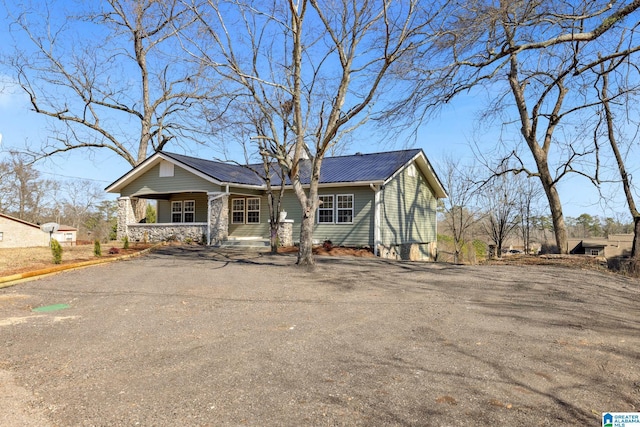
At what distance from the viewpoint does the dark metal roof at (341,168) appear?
1966 centimetres

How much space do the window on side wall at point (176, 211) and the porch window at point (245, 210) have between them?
3.56 metres

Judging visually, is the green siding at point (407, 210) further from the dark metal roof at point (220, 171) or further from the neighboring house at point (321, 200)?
the dark metal roof at point (220, 171)

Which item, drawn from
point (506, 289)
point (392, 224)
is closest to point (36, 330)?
point (506, 289)

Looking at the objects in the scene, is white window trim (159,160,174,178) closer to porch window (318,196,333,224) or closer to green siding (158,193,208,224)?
green siding (158,193,208,224)

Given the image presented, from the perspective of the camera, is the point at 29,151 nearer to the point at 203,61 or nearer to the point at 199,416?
the point at 203,61

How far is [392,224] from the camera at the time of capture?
2030 cm

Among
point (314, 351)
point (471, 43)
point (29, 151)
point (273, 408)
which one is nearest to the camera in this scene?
point (273, 408)

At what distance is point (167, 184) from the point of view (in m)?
22.2

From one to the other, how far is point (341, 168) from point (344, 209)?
275 centimetres

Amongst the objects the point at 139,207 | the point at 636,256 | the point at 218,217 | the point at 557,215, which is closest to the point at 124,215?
the point at 139,207

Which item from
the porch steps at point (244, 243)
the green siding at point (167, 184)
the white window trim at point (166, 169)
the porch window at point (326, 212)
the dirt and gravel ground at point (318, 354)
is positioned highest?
the white window trim at point (166, 169)

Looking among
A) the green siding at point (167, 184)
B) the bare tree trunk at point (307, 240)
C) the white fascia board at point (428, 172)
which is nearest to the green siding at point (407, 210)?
the white fascia board at point (428, 172)

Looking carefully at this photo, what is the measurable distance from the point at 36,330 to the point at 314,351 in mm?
3851

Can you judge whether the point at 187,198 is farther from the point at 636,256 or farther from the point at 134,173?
the point at 636,256
